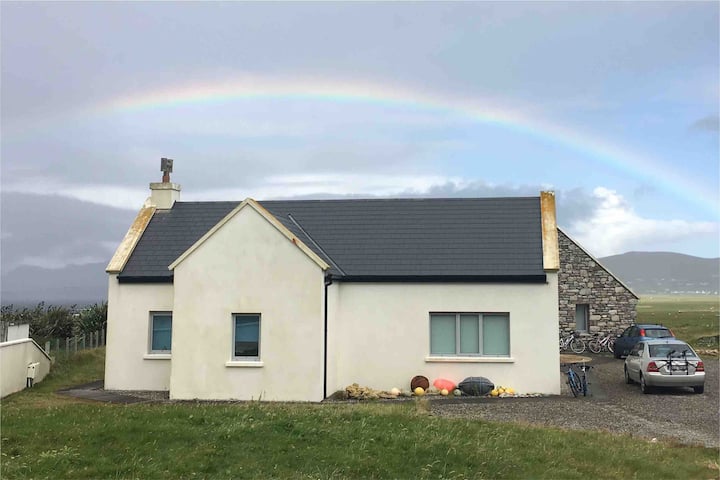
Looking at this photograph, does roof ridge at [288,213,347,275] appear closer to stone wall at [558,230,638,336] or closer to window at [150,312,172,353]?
window at [150,312,172,353]

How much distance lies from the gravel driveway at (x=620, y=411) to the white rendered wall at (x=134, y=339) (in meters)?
9.36

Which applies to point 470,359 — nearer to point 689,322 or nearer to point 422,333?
point 422,333

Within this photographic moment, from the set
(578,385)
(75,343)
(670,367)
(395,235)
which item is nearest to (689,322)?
(670,367)

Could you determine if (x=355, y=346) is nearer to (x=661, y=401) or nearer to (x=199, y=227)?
(x=199, y=227)

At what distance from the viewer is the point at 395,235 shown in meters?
23.1

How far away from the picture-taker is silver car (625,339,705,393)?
1934 centimetres

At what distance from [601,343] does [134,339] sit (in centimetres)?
2438

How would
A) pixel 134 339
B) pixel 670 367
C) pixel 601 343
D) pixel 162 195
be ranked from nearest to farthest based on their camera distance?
pixel 670 367 → pixel 134 339 → pixel 162 195 → pixel 601 343

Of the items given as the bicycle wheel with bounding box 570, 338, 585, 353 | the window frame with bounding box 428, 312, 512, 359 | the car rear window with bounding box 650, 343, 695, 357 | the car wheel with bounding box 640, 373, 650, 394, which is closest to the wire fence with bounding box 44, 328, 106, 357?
the window frame with bounding box 428, 312, 512, 359

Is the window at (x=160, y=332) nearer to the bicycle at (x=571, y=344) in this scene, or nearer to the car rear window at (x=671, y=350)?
the car rear window at (x=671, y=350)

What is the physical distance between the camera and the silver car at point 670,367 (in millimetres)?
19344

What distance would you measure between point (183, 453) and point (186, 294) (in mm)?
9711

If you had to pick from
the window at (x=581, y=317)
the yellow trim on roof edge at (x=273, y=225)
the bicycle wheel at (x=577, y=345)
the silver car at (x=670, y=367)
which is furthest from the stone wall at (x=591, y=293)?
the yellow trim on roof edge at (x=273, y=225)

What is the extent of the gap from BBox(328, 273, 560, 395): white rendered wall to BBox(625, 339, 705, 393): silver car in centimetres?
265
